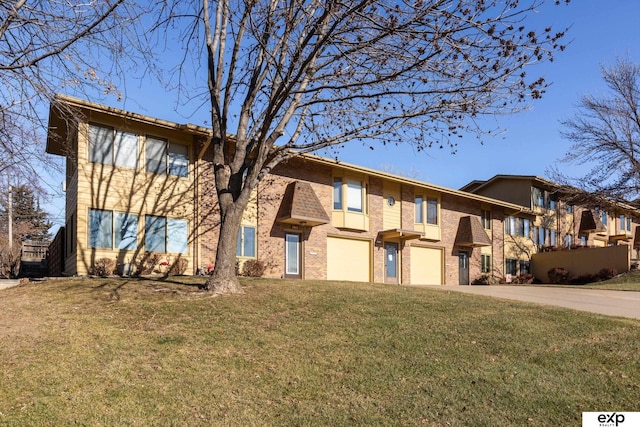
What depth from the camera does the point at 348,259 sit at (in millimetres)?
22266

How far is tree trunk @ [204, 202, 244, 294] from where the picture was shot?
11259 millimetres

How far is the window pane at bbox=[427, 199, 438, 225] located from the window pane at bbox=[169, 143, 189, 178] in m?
13.3

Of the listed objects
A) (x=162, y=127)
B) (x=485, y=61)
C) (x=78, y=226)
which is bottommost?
(x=78, y=226)

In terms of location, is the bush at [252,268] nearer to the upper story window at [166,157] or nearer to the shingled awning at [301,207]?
the shingled awning at [301,207]

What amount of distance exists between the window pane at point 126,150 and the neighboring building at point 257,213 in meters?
0.03

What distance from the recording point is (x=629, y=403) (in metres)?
5.91

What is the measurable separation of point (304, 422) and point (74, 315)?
5879mm

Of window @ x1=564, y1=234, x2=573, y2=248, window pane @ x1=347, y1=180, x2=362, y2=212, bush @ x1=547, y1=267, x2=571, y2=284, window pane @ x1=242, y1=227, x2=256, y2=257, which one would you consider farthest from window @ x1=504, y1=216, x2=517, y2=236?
window pane @ x1=242, y1=227, x2=256, y2=257

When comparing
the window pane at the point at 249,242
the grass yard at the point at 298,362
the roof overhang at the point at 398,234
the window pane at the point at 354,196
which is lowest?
the grass yard at the point at 298,362

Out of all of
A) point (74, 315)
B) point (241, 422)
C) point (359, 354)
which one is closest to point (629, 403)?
point (359, 354)

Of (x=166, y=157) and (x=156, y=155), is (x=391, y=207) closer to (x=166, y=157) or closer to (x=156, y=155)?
(x=166, y=157)

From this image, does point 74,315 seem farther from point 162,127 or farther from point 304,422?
point 162,127

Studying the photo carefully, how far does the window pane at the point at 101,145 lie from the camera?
52.0 feet

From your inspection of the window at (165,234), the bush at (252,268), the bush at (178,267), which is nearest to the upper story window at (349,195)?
the bush at (252,268)
